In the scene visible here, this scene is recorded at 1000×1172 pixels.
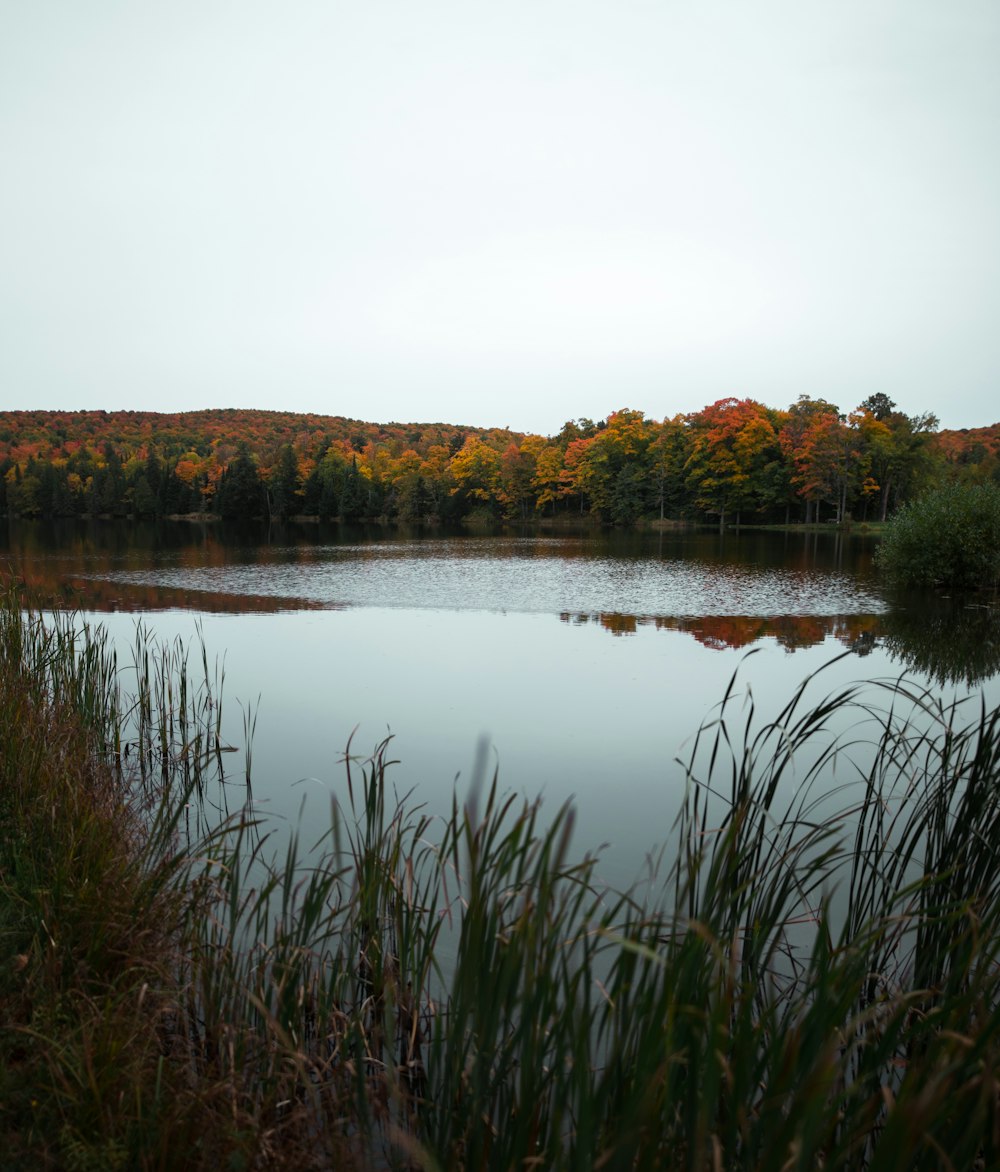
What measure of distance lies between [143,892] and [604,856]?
8.92 ft

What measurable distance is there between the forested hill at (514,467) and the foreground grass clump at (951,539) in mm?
28023

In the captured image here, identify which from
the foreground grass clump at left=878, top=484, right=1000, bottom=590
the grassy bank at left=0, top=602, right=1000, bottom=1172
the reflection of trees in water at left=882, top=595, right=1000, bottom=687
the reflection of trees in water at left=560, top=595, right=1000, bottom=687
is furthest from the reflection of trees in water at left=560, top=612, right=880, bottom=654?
the grassy bank at left=0, top=602, right=1000, bottom=1172

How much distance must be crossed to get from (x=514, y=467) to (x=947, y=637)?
56108 millimetres

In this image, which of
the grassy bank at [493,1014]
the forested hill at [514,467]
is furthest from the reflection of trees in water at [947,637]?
the forested hill at [514,467]

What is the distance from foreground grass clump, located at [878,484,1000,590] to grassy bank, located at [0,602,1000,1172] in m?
15.0

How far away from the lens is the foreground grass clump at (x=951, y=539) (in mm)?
16625

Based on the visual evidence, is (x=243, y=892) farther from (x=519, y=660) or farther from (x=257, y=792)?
(x=519, y=660)

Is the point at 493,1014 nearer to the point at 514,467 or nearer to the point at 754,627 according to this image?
the point at 754,627

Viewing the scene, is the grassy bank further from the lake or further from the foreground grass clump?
the foreground grass clump

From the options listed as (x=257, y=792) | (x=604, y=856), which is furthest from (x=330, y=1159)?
(x=257, y=792)

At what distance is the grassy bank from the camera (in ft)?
4.83

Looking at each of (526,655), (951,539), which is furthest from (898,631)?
(526,655)

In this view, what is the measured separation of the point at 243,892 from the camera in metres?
3.91

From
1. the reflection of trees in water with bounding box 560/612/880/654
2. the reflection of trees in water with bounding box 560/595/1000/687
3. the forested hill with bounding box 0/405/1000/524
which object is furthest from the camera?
the forested hill with bounding box 0/405/1000/524
